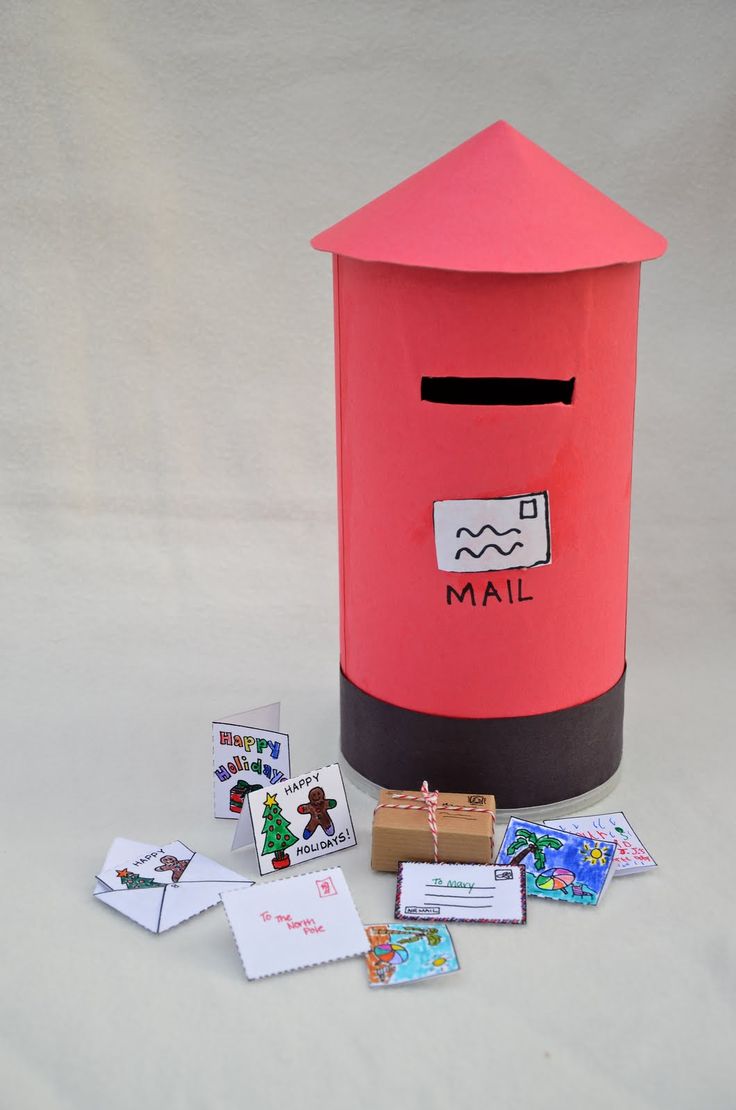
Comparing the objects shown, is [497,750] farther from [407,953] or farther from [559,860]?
[407,953]

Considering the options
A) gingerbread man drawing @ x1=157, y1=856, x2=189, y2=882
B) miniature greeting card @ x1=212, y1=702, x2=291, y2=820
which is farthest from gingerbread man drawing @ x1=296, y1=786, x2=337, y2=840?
gingerbread man drawing @ x1=157, y1=856, x2=189, y2=882

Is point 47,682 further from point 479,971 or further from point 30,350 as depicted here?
point 479,971

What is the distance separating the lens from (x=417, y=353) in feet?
7.18

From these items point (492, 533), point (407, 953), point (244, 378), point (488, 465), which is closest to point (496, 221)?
point (488, 465)

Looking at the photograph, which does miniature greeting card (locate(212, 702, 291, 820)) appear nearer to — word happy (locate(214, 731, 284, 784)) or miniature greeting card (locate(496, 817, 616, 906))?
word happy (locate(214, 731, 284, 784))

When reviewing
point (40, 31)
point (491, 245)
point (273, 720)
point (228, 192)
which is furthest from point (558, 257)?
point (40, 31)

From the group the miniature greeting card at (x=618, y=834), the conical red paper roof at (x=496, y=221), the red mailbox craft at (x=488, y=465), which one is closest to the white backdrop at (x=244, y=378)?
the miniature greeting card at (x=618, y=834)

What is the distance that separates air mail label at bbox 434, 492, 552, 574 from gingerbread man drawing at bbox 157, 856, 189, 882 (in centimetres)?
66

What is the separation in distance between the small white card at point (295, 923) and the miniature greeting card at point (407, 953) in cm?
3

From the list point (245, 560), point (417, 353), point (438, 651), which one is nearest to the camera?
point (417, 353)

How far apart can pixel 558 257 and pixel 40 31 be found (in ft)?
5.36

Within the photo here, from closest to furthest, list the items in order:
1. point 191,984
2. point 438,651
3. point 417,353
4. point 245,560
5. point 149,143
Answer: point 191,984 → point 417,353 → point 438,651 → point 149,143 → point 245,560

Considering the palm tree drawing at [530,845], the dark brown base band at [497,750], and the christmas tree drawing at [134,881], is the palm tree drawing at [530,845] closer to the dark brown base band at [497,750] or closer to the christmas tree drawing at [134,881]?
the dark brown base band at [497,750]

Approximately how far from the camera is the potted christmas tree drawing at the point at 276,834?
2309 mm
